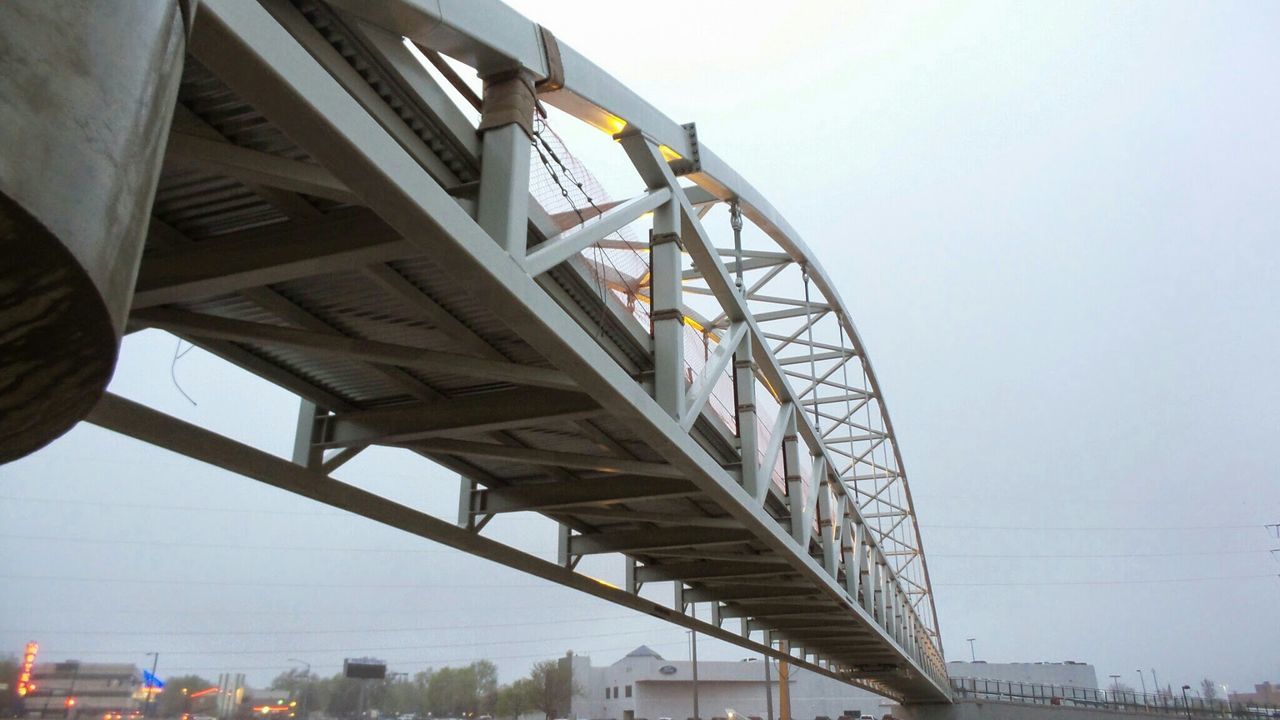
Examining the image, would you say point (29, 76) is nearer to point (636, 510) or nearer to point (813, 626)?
→ point (636, 510)

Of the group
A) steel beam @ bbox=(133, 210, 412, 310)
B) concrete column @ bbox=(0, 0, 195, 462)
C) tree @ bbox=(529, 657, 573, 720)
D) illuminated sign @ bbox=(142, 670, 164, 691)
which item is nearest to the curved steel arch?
steel beam @ bbox=(133, 210, 412, 310)

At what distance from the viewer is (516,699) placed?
52750 mm

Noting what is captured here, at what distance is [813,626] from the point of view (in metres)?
27.5

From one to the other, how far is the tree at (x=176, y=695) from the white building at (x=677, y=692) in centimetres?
4448

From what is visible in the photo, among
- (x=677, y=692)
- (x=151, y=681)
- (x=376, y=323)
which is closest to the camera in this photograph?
(x=376, y=323)

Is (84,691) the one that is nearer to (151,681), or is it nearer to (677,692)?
(151,681)

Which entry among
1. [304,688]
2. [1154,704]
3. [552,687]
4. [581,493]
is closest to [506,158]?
[581,493]

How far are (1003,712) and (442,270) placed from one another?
60.4 meters

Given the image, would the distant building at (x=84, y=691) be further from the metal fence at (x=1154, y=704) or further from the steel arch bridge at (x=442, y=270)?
the metal fence at (x=1154, y=704)

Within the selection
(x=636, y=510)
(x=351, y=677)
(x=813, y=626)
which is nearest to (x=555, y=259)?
(x=636, y=510)

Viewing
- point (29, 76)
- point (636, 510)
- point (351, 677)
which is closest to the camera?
point (29, 76)

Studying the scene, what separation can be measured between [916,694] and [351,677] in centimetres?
3590

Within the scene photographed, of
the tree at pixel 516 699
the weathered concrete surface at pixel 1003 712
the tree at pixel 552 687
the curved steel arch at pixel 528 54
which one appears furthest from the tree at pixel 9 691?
the weathered concrete surface at pixel 1003 712

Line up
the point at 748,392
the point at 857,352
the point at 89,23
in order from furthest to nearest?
the point at 857,352 → the point at 748,392 → the point at 89,23
